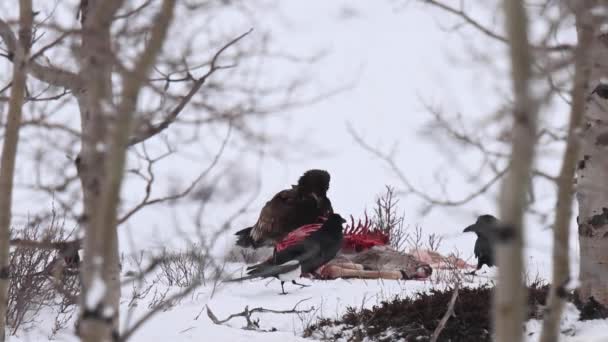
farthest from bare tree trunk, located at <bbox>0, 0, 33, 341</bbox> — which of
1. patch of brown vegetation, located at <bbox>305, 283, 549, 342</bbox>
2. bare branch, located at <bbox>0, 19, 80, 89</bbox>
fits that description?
patch of brown vegetation, located at <bbox>305, 283, 549, 342</bbox>

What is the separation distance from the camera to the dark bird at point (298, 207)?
7934 millimetres

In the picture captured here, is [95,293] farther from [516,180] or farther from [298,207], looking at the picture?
[298,207]

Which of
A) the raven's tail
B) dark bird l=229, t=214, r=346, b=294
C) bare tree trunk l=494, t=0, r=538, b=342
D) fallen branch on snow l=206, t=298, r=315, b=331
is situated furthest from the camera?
the raven's tail

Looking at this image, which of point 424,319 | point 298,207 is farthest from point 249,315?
point 298,207

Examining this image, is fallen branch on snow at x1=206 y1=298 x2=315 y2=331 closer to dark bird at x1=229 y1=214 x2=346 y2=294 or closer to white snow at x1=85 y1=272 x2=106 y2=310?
dark bird at x1=229 y1=214 x2=346 y2=294

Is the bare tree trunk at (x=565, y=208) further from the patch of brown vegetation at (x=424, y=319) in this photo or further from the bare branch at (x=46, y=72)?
the patch of brown vegetation at (x=424, y=319)

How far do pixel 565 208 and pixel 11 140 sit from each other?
1905 millimetres

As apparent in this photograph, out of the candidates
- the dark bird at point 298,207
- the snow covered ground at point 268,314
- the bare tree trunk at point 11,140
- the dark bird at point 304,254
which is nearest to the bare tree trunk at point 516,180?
the bare tree trunk at point 11,140

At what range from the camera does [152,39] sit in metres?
1.64

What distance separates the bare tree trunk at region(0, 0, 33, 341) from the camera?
9.00ft

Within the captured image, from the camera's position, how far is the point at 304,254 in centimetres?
647

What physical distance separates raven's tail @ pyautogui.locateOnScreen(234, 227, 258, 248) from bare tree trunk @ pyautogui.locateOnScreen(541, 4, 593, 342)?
7.11 metres

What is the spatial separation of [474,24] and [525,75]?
2.30 m

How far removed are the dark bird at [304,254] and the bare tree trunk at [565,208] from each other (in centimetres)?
438
